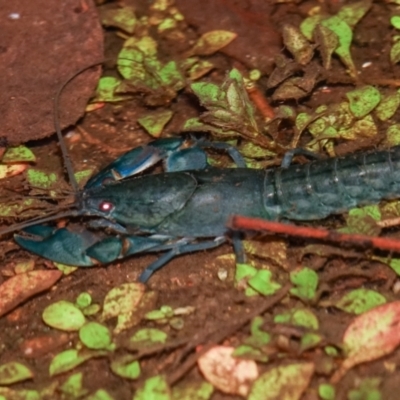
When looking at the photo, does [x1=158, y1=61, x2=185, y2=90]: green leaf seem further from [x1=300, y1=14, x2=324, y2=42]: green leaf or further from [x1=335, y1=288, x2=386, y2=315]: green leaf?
[x1=335, y1=288, x2=386, y2=315]: green leaf

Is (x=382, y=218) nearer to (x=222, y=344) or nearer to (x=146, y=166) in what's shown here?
(x=222, y=344)

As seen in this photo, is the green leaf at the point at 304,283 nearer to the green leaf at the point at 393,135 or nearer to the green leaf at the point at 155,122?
the green leaf at the point at 393,135

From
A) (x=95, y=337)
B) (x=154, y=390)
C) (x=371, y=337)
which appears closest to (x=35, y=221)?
(x=95, y=337)

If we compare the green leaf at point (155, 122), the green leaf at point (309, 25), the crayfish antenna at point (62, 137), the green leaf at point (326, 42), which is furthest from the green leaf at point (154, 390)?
the green leaf at point (309, 25)

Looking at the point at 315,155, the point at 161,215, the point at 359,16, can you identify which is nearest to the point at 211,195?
the point at 161,215

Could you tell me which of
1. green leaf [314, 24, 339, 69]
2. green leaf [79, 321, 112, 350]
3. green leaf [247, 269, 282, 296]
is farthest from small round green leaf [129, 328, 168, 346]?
green leaf [314, 24, 339, 69]
